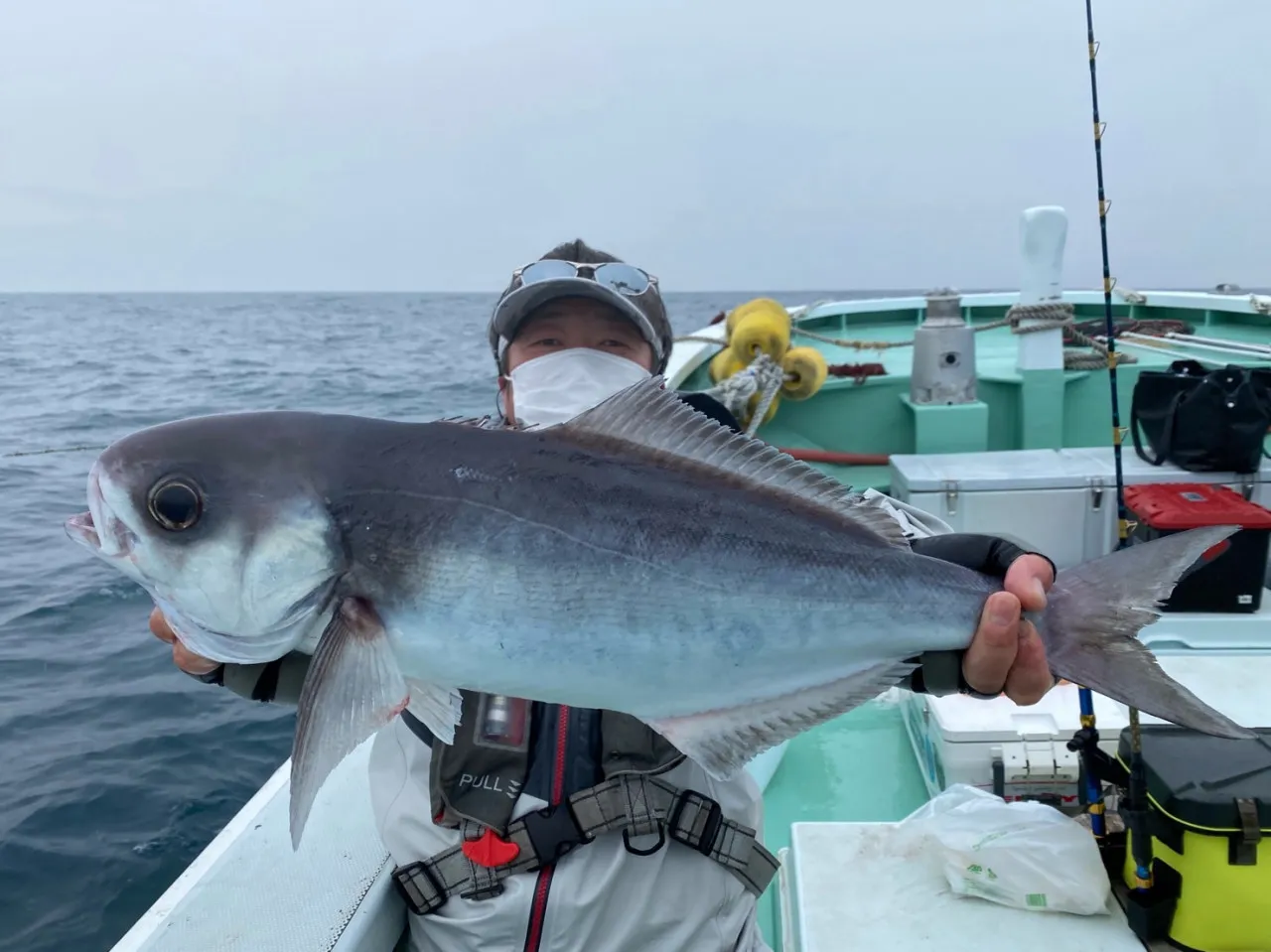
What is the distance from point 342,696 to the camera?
4.81 ft

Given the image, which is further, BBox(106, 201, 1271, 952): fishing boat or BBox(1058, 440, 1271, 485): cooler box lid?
BBox(1058, 440, 1271, 485): cooler box lid

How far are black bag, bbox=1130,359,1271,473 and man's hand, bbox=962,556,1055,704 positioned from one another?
155 inches

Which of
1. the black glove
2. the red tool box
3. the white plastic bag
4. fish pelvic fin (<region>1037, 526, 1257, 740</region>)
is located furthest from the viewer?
the red tool box

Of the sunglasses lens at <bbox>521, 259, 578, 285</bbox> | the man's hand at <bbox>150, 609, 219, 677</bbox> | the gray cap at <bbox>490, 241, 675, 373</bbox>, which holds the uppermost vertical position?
the sunglasses lens at <bbox>521, 259, 578, 285</bbox>

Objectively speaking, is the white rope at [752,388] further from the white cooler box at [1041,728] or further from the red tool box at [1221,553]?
the white cooler box at [1041,728]

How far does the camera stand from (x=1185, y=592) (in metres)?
4.41

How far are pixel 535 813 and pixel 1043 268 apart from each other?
616 cm

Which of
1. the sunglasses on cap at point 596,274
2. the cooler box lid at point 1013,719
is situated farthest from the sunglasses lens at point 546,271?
the cooler box lid at point 1013,719

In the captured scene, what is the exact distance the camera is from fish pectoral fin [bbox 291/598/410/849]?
146 centimetres

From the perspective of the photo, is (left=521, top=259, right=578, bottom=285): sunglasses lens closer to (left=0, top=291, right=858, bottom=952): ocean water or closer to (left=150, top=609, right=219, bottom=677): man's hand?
(left=150, top=609, right=219, bottom=677): man's hand

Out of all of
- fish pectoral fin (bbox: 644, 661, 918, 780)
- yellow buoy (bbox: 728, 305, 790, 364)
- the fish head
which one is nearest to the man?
fish pectoral fin (bbox: 644, 661, 918, 780)

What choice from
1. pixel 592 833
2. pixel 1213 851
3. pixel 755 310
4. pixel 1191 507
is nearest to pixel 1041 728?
pixel 1213 851

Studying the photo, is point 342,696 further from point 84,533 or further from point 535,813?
point 535,813

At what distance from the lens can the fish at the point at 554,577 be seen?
4.84 feet
